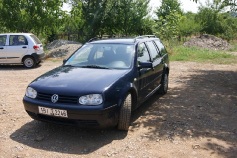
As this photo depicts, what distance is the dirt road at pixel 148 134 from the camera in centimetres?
423

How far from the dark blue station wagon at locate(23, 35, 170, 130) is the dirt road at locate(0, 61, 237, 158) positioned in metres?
0.34

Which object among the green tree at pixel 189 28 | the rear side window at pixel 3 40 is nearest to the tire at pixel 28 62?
the rear side window at pixel 3 40

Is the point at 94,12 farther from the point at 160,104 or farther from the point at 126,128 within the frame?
the point at 126,128

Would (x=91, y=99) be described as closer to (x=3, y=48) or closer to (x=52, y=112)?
(x=52, y=112)

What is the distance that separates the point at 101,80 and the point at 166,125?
161 centimetres

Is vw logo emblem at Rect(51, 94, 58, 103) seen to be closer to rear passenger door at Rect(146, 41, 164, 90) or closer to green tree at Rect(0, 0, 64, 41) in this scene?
rear passenger door at Rect(146, 41, 164, 90)

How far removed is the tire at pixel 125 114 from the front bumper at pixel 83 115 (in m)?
0.12

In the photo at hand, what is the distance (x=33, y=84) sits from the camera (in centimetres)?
473

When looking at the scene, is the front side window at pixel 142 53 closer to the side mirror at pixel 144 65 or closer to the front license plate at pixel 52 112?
the side mirror at pixel 144 65

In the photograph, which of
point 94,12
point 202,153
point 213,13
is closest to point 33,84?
point 202,153

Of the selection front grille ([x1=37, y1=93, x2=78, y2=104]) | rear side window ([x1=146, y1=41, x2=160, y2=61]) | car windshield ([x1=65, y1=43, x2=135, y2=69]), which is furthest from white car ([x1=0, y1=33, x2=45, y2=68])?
front grille ([x1=37, y1=93, x2=78, y2=104])

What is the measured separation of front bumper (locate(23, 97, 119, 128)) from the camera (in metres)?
4.23

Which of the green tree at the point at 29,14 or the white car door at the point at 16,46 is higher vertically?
A: the green tree at the point at 29,14

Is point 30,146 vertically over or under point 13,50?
under
